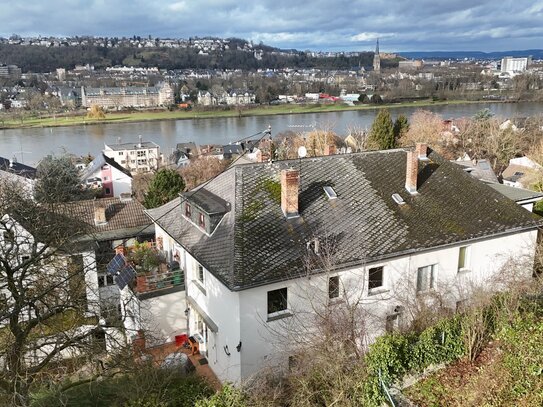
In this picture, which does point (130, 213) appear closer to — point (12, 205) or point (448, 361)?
point (12, 205)

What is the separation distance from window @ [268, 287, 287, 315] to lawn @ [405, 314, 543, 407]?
447 cm

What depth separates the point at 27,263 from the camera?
11391 mm

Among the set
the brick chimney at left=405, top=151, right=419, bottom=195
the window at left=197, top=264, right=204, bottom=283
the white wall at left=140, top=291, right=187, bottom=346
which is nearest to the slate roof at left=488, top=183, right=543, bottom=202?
the brick chimney at left=405, top=151, right=419, bottom=195

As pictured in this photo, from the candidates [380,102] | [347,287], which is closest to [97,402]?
[347,287]

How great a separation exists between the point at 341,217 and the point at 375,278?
89.5 inches

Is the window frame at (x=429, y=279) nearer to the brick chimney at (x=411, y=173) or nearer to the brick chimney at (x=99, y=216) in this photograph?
the brick chimney at (x=411, y=173)

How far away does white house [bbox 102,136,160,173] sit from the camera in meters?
69.0

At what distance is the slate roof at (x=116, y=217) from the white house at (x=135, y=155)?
42.4m

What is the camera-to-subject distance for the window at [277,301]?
13.8 metres

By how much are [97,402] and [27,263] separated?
12.4 ft

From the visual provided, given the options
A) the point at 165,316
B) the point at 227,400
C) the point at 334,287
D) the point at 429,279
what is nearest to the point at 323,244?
the point at 334,287

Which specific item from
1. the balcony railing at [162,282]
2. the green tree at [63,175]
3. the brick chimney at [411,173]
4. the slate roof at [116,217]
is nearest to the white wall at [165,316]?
the balcony railing at [162,282]

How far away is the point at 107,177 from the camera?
54406mm

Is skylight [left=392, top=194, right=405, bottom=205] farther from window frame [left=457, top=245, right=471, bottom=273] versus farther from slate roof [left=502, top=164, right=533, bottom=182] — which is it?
slate roof [left=502, top=164, right=533, bottom=182]
